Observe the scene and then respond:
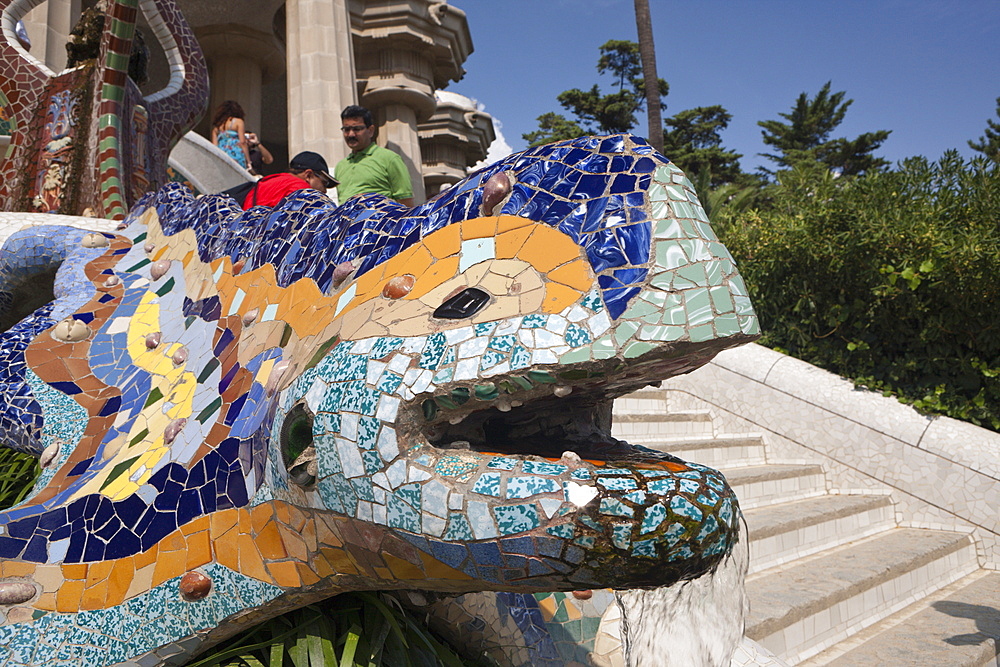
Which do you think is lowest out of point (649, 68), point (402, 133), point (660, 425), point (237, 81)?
point (660, 425)

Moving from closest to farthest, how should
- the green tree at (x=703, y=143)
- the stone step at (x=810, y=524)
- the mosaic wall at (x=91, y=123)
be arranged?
the mosaic wall at (x=91, y=123), the stone step at (x=810, y=524), the green tree at (x=703, y=143)

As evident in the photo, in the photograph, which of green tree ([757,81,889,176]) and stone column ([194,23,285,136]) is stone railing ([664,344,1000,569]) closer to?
stone column ([194,23,285,136])

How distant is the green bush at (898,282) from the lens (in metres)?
5.21

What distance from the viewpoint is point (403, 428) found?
1.24 m

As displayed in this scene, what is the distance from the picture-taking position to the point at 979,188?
5.50 metres

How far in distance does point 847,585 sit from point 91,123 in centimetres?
424

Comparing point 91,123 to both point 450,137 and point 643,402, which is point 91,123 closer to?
point 643,402

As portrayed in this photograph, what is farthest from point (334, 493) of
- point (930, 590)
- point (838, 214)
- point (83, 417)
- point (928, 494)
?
point (838, 214)

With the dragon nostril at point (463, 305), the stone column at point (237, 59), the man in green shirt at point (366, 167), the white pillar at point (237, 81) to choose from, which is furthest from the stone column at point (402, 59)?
the dragon nostril at point (463, 305)

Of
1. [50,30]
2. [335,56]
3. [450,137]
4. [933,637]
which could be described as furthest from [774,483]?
[450,137]

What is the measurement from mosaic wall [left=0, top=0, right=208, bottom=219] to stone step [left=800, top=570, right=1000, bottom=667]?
381 cm

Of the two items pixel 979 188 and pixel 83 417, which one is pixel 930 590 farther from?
pixel 83 417

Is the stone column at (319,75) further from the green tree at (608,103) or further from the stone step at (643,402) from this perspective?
the green tree at (608,103)

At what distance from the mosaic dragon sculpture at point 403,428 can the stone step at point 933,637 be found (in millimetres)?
2617
